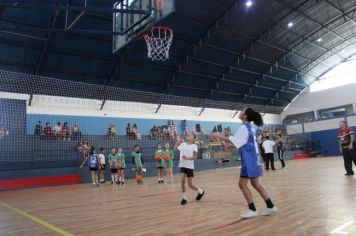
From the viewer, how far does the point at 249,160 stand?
496 centimetres

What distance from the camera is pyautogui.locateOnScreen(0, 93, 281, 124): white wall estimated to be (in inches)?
764

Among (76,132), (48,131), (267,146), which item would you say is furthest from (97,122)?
(267,146)

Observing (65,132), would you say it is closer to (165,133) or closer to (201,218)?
(165,133)

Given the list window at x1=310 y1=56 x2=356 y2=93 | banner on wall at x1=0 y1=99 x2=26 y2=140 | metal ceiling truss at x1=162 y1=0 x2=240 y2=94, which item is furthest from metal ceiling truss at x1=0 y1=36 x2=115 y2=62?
window at x1=310 y1=56 x2=356 y2=93

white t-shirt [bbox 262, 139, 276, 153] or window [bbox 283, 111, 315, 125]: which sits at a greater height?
window [bbox 283, 111, 315, 125]

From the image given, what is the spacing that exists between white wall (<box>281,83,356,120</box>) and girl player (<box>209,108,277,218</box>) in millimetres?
32788

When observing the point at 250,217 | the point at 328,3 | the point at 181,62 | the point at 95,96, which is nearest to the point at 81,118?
the point at 95,96

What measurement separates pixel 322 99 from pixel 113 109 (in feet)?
81.1

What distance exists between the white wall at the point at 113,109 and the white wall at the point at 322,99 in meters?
10.4

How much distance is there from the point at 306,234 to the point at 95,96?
18878 millimetres

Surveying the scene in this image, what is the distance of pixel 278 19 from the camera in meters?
→ 24.4

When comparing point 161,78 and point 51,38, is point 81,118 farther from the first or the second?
point 161,78

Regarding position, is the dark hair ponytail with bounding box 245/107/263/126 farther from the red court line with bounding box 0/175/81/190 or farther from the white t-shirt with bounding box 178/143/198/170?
the red court line with bounding box 0/175/81/190

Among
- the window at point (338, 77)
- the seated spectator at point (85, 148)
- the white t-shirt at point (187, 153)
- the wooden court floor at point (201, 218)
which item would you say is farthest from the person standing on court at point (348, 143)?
the window at point (338, 77)
